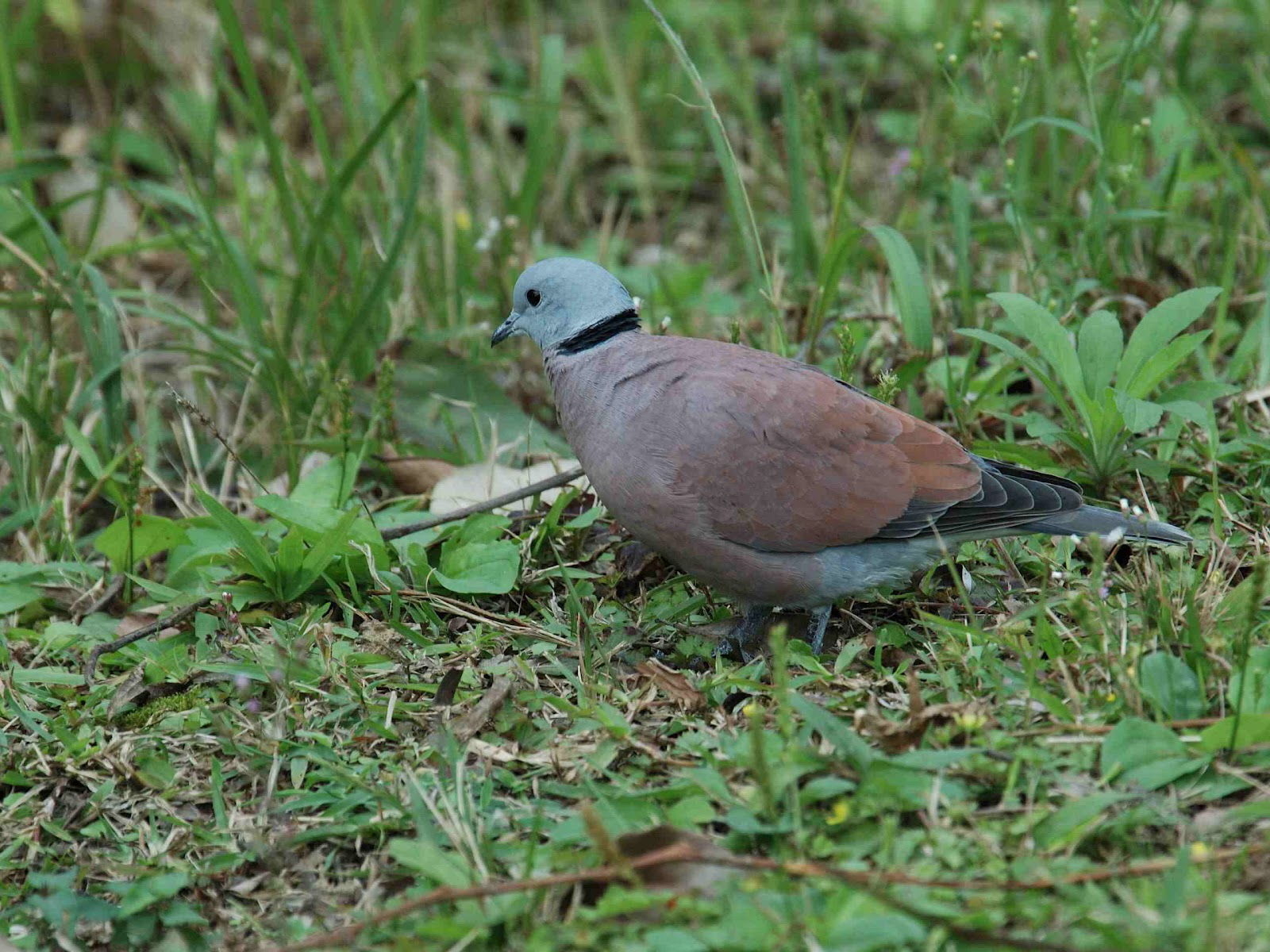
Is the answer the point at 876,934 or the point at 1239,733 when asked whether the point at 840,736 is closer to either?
the point at 876,934

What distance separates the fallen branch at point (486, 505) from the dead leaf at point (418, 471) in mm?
326

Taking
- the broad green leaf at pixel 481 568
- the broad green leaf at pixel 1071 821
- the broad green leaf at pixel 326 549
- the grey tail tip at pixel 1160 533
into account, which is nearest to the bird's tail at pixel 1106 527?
the grey tail tip at pixel 1160 533

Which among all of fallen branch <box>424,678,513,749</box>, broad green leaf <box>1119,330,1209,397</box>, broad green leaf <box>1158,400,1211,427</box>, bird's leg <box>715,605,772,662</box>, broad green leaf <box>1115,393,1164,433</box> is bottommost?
bird's leg <box>715,605,772,662</box>

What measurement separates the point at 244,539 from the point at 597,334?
1053 millimetres

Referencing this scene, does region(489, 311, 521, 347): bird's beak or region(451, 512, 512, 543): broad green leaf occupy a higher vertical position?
region(489, 311, 521, 347): bird's beak

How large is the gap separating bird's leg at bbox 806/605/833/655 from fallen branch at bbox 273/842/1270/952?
98 cm

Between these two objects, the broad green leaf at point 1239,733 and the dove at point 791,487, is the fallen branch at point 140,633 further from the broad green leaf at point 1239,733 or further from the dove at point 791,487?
the broad green leaf at point 1239,733

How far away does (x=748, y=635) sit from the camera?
3.40 m

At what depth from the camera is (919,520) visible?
3.21 meters

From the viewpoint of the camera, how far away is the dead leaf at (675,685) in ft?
9.93

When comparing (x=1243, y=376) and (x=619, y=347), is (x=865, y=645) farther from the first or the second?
(x=1243, y=376)

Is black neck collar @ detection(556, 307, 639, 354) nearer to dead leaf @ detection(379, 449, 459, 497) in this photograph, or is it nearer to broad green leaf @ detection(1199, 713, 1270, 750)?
dead leaf @ detection(379, 449, 459, 497)

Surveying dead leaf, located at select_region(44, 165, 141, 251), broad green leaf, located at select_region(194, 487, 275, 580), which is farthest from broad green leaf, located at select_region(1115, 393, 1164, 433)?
dead leaf, located at select_region(44, 165, 141, 251)

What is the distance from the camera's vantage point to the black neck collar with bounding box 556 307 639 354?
359cm
